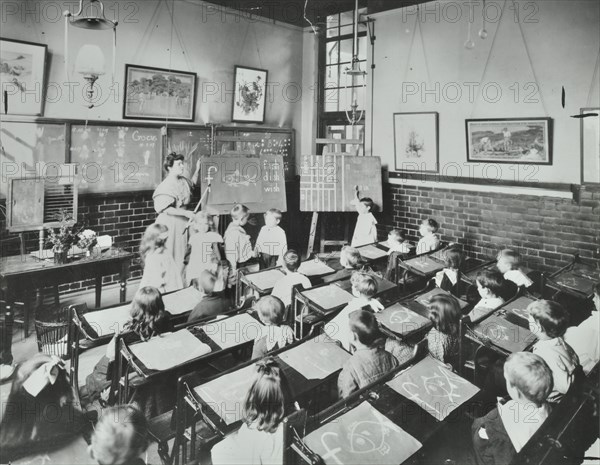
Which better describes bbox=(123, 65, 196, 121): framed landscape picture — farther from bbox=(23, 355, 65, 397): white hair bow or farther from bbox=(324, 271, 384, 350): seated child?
bbox=(23, 355, 65, 397): white hair bow

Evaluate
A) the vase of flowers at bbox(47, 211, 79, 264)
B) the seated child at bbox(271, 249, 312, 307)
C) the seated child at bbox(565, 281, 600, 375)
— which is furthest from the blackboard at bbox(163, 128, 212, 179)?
the seated child at bbox(565, 281, 600, 375)

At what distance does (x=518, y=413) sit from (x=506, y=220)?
4495mm

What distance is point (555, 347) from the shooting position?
310 centimetres

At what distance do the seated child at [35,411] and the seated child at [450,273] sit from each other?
11.5ft

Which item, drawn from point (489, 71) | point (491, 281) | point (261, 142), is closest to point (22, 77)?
point (261, 142)

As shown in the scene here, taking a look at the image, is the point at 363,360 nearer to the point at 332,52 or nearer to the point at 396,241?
the point at 396,241

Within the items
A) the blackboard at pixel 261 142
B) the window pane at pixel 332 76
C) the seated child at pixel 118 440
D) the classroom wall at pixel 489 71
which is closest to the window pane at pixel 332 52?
the window pane at pixel 332 76

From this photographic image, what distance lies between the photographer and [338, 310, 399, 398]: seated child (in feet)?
9.41

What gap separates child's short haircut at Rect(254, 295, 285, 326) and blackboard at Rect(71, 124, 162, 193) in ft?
11.4

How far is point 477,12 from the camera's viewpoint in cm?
654

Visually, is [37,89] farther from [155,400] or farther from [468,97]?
[468,97]

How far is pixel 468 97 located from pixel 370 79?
1691 mm

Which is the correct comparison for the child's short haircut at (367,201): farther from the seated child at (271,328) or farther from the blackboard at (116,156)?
the seated child at (271,328)

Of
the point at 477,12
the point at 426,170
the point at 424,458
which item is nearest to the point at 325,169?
the point at 426,170
